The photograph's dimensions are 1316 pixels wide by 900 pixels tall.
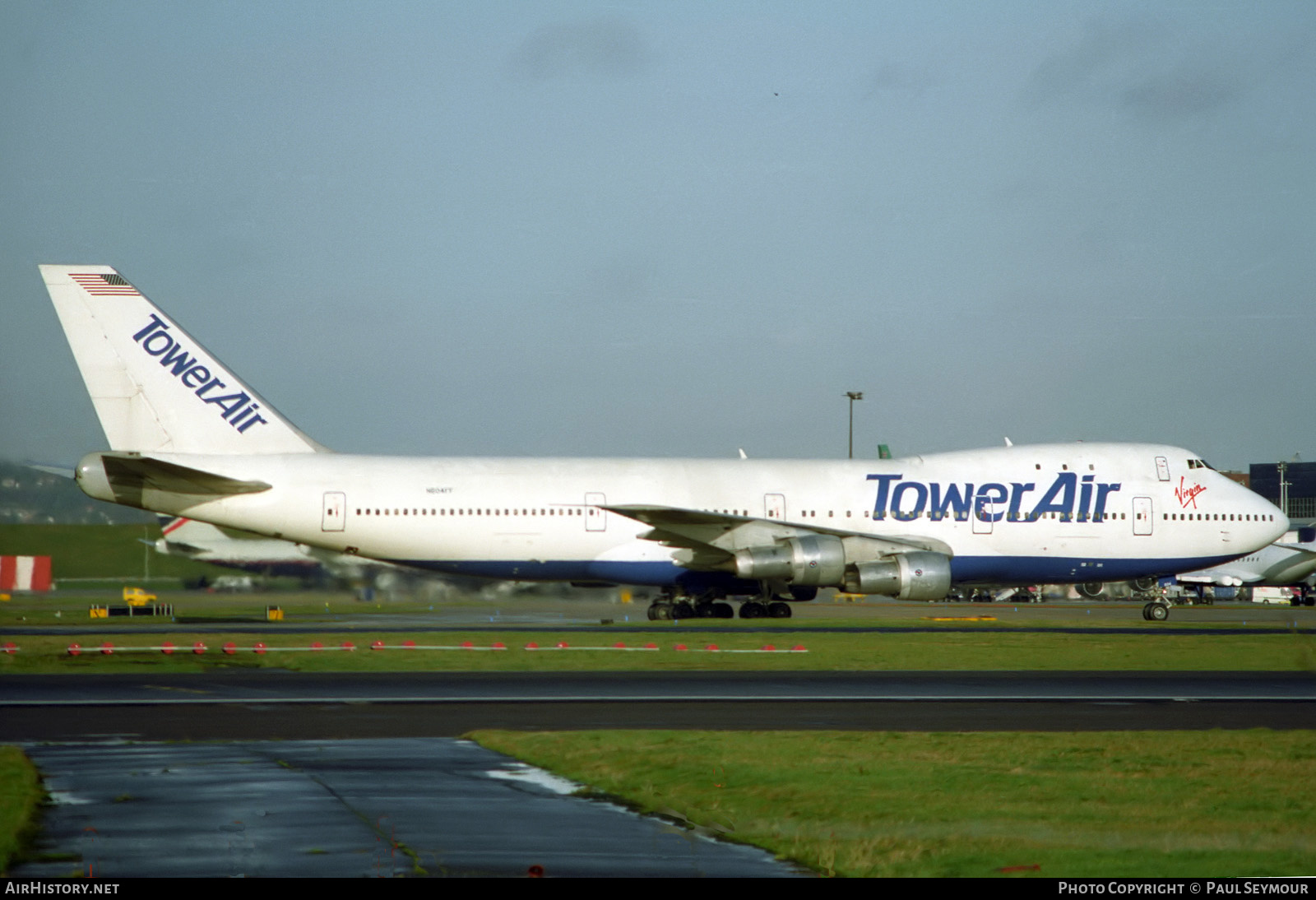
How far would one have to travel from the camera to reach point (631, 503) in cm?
3456

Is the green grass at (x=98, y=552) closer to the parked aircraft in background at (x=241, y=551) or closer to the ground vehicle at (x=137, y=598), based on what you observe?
the ground vehicle at (x=137, y=598)

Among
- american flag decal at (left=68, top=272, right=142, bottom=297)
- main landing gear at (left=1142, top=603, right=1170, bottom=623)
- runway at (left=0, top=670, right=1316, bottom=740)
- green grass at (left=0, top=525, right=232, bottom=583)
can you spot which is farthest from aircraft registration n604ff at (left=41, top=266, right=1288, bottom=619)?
green grass at (left=0, top=525, right=232, bottom=583)

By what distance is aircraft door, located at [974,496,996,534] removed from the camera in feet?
118

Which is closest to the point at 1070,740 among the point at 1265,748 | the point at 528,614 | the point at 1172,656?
the point at 1265,748

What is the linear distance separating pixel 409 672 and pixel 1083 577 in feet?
72.1

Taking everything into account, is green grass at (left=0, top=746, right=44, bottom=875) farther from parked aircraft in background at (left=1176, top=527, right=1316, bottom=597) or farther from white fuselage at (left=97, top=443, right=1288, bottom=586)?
parked aircraft in background at (left=1176, top=527, right=1316, bottom=597)

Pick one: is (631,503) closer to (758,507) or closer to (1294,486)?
(758,507)

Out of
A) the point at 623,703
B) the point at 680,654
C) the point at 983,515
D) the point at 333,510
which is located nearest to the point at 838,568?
the point at 983,515

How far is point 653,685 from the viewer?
19.1 m

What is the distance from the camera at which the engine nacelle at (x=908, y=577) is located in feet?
108

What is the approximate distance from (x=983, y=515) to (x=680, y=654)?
14.4 m

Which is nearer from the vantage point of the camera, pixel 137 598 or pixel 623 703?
pixel 623 703

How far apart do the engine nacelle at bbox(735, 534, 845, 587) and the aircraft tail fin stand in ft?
41.2
